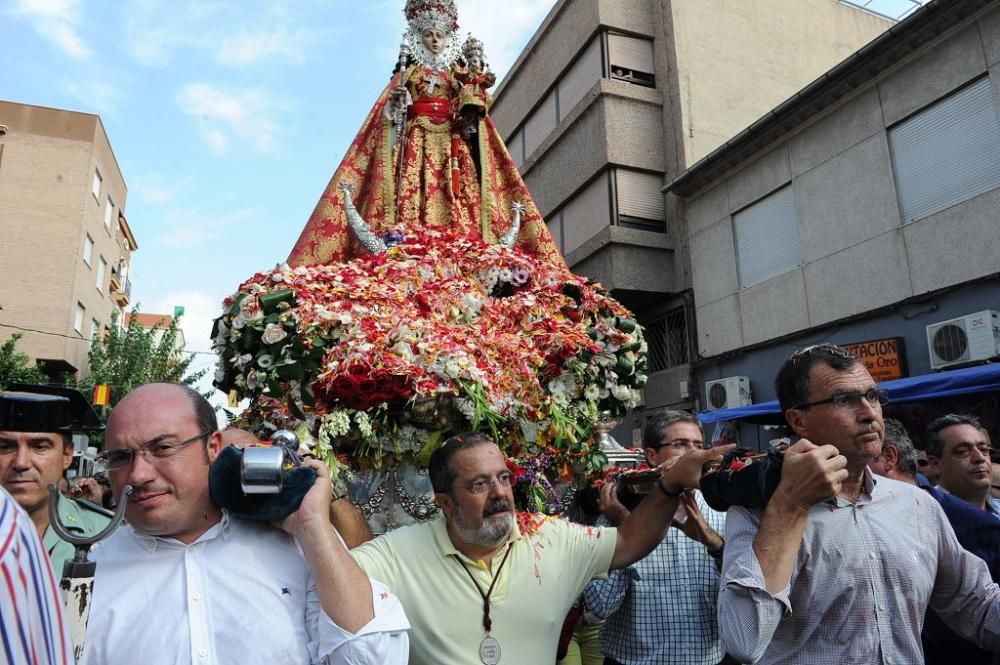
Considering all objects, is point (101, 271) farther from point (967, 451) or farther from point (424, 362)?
point (967, 451)

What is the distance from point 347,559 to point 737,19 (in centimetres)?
1597

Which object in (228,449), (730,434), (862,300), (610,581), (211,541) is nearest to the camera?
(228,449)

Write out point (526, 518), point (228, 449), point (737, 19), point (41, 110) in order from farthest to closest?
point (41, 110) < point (737, 19) < point (526, 518) < point (228, 449)

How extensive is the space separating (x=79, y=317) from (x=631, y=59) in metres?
19.1

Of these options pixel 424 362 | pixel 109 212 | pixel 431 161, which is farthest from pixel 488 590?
pixel 109 212

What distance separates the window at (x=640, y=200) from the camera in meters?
14.4

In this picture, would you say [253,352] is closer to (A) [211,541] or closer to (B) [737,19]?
(A) [211,541]

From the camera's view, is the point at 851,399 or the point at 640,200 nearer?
the point at 851,399

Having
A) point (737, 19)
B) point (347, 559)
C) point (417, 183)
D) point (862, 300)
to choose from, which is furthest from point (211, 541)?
point (737, 19)

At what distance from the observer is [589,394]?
307 cm

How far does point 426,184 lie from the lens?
4.59 m

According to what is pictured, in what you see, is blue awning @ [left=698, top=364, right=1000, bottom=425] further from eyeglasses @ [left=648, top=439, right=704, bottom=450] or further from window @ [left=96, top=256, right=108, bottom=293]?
window @ [left=96, top=256, right=108, bottom=293]

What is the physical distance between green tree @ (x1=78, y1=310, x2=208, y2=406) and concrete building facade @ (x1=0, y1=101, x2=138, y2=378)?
3.49 feet

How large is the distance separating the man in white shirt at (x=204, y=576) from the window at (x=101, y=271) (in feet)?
87.5
